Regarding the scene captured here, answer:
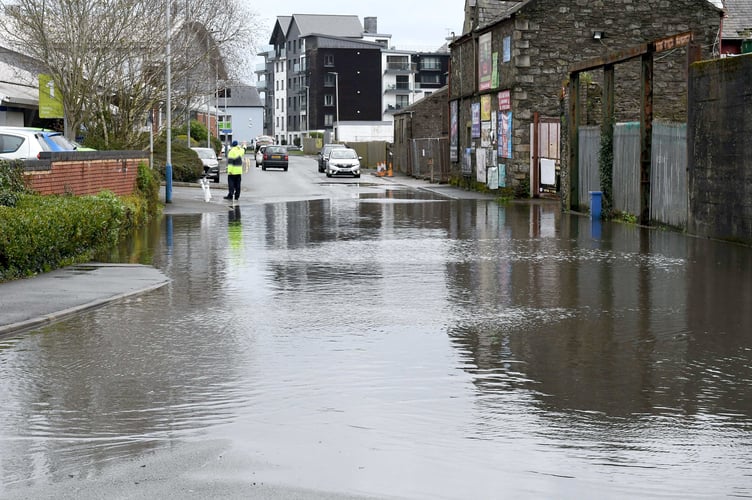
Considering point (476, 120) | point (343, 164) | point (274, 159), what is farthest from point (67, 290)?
point (274, 159)

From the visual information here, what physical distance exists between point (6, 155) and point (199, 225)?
4.83 meters

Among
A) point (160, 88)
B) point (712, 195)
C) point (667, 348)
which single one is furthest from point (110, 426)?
point (160, 88)

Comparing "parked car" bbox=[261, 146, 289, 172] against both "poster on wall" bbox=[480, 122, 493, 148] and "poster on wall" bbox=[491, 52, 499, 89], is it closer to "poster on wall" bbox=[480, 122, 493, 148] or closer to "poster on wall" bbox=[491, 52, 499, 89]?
"poster on wall" bbox=[480, 122, 493, 148]

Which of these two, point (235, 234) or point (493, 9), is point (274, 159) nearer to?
point (493, 9)

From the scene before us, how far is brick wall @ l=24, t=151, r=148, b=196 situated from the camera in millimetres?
19562

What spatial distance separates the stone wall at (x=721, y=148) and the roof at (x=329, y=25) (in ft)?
404

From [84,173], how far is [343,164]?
131ft

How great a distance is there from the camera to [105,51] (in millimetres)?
33281

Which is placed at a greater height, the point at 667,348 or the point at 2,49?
the point at 2,49

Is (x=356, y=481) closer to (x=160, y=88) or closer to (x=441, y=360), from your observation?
(x=441, y=360)

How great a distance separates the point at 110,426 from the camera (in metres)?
7.47

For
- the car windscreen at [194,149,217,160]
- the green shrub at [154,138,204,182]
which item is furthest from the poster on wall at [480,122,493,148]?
the car windscreen at [194,149,217,160]

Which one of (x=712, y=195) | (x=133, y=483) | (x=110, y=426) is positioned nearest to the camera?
(x=133, y=483)

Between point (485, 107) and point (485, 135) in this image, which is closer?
point (485, 107)
